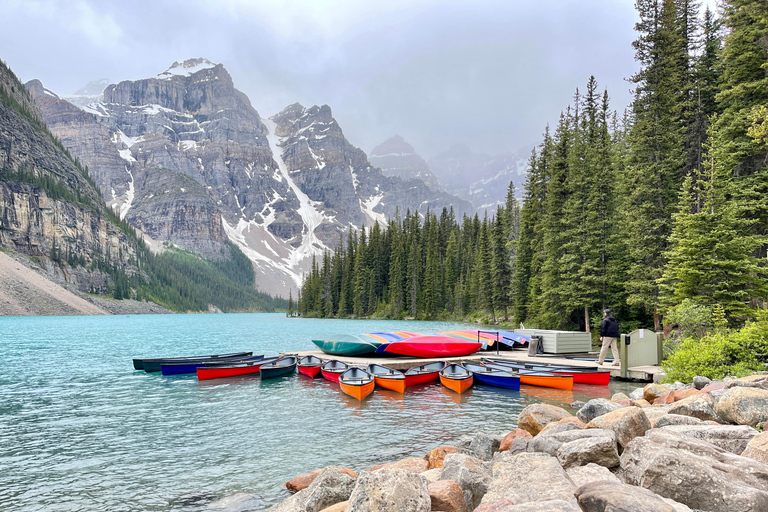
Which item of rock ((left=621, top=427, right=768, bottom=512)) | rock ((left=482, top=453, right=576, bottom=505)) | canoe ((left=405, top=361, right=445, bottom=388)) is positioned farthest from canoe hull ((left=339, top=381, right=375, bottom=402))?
rock ((left=621, top=427, right=768, bottom=512))

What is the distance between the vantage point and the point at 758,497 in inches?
187

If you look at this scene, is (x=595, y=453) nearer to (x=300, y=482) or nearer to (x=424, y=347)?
(x=300, y=482)

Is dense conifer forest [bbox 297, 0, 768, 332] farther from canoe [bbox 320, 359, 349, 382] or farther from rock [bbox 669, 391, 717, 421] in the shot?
canoe [bbox 320, 359, 349, 382]

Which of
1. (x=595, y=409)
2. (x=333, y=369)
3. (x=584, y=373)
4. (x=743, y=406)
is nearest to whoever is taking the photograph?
(x=743, y=406)

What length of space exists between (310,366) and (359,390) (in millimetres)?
7250

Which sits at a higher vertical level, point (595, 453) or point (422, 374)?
point (595, 453)

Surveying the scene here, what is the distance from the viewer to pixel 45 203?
512 feet

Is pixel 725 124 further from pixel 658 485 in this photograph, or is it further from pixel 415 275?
pixel 415 275

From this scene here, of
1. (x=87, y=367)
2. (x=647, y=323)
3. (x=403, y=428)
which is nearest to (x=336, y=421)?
(x=403, y=428)

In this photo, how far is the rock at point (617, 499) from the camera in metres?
4.16

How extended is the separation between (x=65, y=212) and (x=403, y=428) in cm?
19163

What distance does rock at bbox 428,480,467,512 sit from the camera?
5629 mm

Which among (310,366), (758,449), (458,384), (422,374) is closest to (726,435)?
(758,449)

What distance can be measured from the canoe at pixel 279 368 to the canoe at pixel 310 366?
1.63 ft
